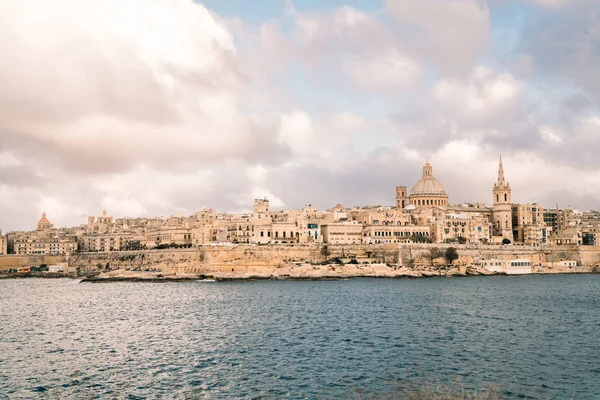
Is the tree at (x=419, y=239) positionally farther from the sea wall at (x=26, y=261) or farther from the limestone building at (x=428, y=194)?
the sea wall at (x=26, y=261)

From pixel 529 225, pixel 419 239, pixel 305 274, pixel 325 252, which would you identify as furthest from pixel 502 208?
pixel 305 274

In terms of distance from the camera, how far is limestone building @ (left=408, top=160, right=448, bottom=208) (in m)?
106

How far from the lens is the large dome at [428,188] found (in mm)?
107062

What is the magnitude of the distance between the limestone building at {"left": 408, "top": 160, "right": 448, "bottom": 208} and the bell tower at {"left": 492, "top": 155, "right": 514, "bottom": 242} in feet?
29.8

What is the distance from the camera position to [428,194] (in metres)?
107

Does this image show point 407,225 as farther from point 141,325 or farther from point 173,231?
point 141,325

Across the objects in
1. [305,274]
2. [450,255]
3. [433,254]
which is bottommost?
[305,274]

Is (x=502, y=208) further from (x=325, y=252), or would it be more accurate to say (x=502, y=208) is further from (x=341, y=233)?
(x=325, y=252)

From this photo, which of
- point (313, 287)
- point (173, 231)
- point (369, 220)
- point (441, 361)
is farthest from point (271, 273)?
point (441, 361)

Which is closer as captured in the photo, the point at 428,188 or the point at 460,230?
the point at 460,230

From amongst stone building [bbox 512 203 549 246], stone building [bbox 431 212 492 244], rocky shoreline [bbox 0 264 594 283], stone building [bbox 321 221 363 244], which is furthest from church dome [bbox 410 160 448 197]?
rocky shoreline [bbox 0 264 594 283]

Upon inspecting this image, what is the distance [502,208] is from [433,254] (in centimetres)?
2542

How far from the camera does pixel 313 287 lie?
180 feet

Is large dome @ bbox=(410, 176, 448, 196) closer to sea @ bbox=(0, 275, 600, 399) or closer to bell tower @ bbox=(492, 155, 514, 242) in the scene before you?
bell tower @ bbox=(492, 155, 514, 242)
